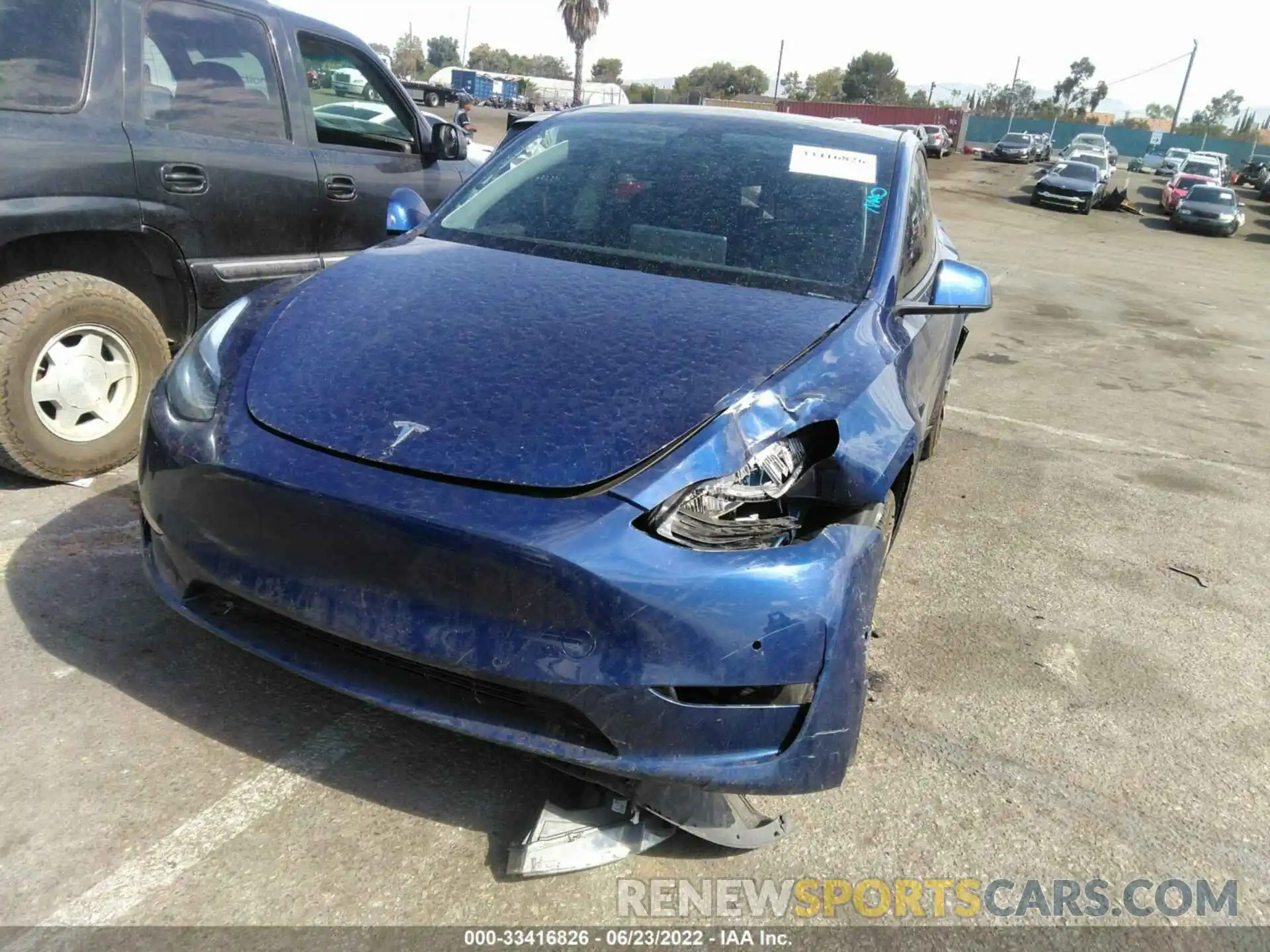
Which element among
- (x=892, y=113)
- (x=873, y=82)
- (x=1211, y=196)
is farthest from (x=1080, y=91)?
(x=1211, y=196)

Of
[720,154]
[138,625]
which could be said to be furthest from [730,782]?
[720,154]

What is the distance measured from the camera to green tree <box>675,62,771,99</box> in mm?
100750

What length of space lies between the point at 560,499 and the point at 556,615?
0.24 m

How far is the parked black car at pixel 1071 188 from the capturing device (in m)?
28.6


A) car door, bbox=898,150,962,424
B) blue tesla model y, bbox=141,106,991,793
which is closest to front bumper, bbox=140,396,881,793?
blue tesla model y, bbox=141,106,991,793

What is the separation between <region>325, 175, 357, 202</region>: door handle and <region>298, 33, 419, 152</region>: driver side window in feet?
0.58

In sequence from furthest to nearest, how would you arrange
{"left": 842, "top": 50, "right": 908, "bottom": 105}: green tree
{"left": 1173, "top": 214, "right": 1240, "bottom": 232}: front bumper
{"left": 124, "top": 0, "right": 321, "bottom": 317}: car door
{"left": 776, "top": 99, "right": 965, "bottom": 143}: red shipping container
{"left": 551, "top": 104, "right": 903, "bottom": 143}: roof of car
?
{"left": 842, "top": 50, "right": 908, "bottom": 105}: green tree, {"left": 776, "top": 99, "right": 965, "bottom": 143}: red shipping container, {"left": 1173, "top": 214, "right": 1240, "bottom": 232}: front bumper, {"left": 124, "top": 0, "right": 321, "bottom": 317}: car door, {"left": 551, "top": 104, "right": 903, "bottom": 143}: roof of car

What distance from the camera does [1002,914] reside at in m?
2.09

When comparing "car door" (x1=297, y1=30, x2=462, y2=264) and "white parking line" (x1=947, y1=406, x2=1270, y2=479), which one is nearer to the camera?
"car door" (x1=297, y1=30, x2=462, y2=264)

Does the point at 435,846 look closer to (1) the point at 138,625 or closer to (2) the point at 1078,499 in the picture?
(1) the point at 138,625

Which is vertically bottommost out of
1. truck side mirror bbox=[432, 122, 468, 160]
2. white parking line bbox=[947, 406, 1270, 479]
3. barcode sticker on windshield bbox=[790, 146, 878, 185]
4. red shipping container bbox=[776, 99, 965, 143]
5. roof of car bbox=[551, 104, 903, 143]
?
white parking line bbox=[947, 406, 1270, 479]

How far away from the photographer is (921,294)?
124 inches

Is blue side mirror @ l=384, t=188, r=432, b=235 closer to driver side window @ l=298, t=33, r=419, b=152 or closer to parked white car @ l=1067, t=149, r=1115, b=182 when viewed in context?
driver side window @ l=298, t=33, r=419, b=152

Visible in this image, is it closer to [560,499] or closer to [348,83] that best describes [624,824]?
[560,499]
